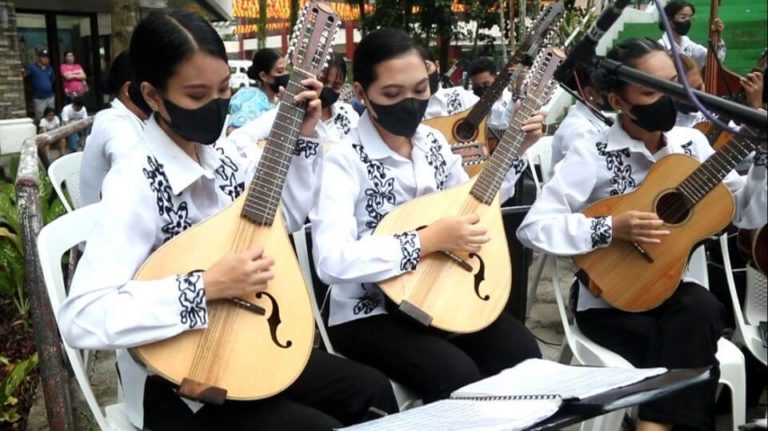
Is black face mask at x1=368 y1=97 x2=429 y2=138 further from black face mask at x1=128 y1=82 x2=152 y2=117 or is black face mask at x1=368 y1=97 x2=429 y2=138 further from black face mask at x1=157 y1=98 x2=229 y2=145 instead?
black face mask at x1=128 y1=82 x2=152 y2=117

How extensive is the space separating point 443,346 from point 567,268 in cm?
302

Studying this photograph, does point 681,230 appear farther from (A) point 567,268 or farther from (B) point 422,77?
(A) point 567,268

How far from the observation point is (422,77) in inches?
94.1

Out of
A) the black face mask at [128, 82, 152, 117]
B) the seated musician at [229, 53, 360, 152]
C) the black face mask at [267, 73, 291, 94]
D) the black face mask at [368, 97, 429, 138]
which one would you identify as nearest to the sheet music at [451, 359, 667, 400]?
the black face mask at [368, 97, 429, 138]

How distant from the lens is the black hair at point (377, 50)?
2.36 meters

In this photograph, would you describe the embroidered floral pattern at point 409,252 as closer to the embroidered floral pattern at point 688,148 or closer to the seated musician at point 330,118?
the embroidered floral pattern at point 688,148

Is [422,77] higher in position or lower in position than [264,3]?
higher

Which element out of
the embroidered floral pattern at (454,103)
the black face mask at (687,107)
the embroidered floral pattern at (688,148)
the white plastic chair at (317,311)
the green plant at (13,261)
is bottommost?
the green plant at (13,261)

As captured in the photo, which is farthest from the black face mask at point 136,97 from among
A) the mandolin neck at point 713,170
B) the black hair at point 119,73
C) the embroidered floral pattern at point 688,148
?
the embroidered floral pattern at point 688,148

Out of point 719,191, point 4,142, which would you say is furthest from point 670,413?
point 4,142

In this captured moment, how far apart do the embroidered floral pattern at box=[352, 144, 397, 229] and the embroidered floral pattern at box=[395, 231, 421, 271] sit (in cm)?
23

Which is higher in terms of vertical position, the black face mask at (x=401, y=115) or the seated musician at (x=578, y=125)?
the black face mask at (x=401, y=115)

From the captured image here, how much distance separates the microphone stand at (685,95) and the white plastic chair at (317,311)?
3.73 feet

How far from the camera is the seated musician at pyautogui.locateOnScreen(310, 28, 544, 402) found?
6.97 feet
